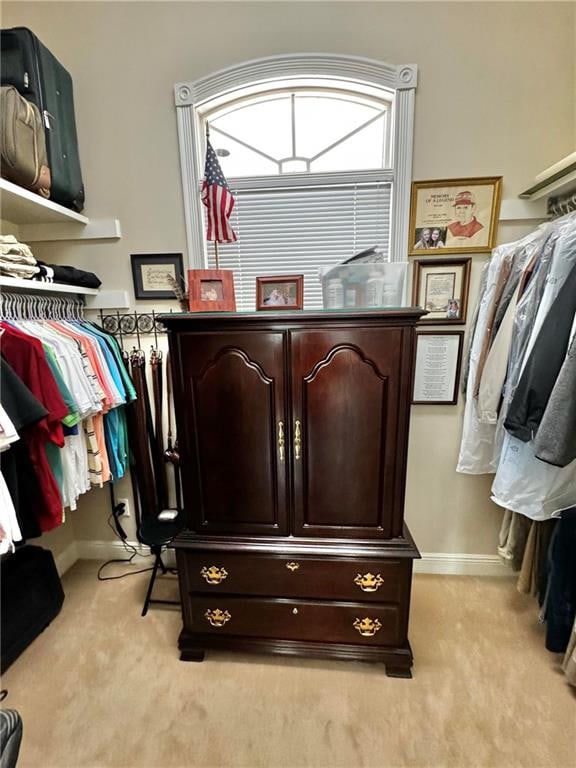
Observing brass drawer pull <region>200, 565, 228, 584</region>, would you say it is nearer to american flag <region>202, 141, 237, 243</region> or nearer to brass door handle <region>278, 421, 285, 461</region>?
brass door handle <region>278, 421, 285, 461</region>

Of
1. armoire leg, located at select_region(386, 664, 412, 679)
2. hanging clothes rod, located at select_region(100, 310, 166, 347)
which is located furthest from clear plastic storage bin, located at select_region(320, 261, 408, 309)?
armoire leg, located at select_region(386, 664, 412, 679)

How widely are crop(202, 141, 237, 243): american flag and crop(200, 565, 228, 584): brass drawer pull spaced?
1.45 metres

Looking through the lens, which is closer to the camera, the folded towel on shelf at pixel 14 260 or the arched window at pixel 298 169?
the folded towel on shelf at pixel 14 260

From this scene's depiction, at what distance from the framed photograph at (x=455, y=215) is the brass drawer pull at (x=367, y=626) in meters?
1.74

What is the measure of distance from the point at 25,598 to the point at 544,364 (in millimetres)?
2503

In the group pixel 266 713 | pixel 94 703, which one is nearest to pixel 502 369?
pixel 266 713

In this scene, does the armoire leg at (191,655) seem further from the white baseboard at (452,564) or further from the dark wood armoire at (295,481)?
the white baseboard at (452,564)

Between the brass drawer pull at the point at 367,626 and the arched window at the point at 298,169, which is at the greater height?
the arched window at the point at 298,169

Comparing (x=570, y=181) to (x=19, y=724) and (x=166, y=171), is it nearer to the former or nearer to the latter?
(x=166, y=171)

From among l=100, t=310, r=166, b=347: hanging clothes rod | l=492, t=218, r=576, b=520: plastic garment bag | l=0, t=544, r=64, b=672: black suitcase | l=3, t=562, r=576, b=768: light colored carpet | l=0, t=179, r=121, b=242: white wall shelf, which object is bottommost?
l=3, t=562, r=576, b=768: light colored carpet

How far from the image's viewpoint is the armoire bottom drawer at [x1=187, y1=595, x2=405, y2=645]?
4.73ft

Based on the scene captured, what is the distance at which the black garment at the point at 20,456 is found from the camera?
117cm

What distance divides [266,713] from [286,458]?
3.27 feet

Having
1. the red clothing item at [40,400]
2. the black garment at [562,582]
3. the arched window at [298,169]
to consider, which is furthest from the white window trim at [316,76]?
the black garment at [562,582]
